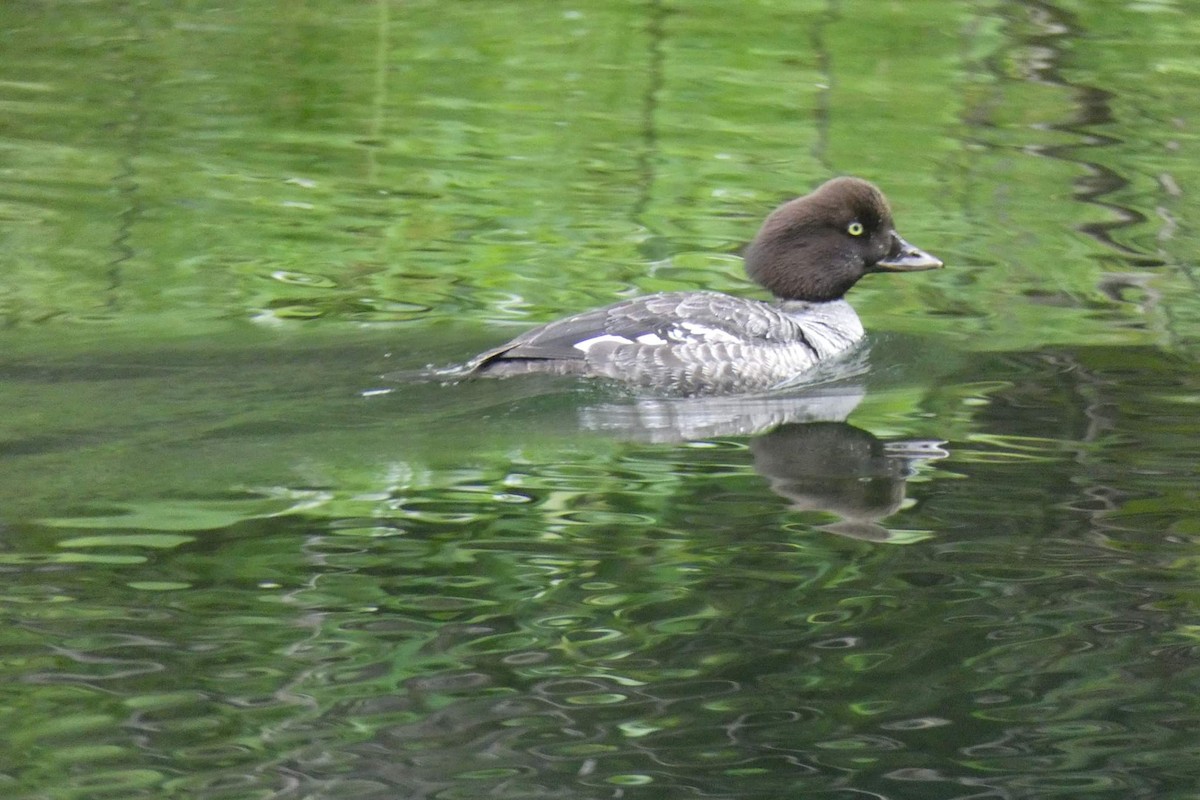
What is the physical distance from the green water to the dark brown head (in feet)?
1.43

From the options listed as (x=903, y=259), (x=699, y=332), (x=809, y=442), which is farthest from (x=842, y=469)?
(x=903, y=259)

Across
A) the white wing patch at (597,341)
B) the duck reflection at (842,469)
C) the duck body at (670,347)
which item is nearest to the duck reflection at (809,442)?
the duck reflection at (842,469)

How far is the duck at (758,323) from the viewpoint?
25.2 ft

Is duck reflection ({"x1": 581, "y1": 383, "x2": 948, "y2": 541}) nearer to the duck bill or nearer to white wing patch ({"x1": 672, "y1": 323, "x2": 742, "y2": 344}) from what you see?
white wing patch ({"x1": 672, "y1": 323, "x2": 742, "y2": 344})

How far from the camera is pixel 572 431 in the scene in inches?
282

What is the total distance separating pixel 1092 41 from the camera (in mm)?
14070

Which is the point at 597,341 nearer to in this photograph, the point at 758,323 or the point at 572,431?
the point at 572,431

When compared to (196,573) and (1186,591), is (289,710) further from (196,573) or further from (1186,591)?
(1186,591)

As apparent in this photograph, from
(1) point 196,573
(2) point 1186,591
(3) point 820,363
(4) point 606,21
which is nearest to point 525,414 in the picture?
(3) point 820,363

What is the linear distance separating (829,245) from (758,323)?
0.81 metres

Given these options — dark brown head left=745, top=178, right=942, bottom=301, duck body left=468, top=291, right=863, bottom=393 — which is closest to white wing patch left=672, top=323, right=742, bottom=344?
duck body left=468, top=291, right=863, bottom=393

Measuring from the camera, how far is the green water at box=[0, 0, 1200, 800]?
4449mm

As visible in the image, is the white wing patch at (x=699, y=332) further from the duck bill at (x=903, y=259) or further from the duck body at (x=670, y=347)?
the duck bill at (x=903, y=259)

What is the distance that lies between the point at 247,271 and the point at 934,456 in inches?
164
